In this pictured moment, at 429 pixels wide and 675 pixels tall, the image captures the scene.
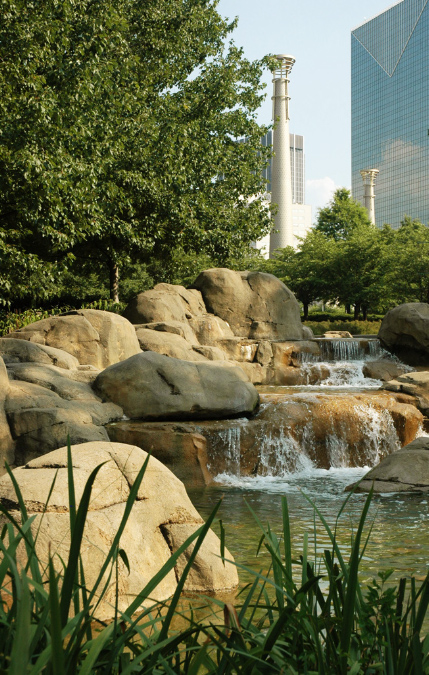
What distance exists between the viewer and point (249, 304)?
72.8ft

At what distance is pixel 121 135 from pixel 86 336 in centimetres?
755

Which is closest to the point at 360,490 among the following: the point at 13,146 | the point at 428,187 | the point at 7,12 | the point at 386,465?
the point at 386,465

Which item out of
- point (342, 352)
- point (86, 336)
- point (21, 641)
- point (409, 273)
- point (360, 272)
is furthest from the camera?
point (360, 272)

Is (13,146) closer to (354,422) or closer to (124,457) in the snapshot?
(354,422)

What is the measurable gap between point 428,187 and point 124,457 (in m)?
136

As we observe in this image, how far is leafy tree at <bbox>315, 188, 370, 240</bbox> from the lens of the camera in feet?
180

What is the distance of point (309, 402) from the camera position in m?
13.0

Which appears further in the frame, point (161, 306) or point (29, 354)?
point (161, 306)

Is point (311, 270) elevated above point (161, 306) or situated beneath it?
elevated above

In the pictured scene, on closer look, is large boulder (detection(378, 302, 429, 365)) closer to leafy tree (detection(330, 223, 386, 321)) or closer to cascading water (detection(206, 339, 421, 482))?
cascading water (detection(206, 339, 421, 482))

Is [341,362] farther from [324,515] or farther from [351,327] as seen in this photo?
[351,327]

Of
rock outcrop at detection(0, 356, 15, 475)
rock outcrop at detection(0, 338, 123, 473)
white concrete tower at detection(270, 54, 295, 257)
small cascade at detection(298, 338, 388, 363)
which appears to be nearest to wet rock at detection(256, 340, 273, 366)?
small cascade at detection(298, 338, 388, 363)

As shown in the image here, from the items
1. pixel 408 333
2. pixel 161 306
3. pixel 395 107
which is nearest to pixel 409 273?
pixel 408 333

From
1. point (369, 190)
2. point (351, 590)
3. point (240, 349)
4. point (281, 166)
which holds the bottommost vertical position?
point (351, 590)
